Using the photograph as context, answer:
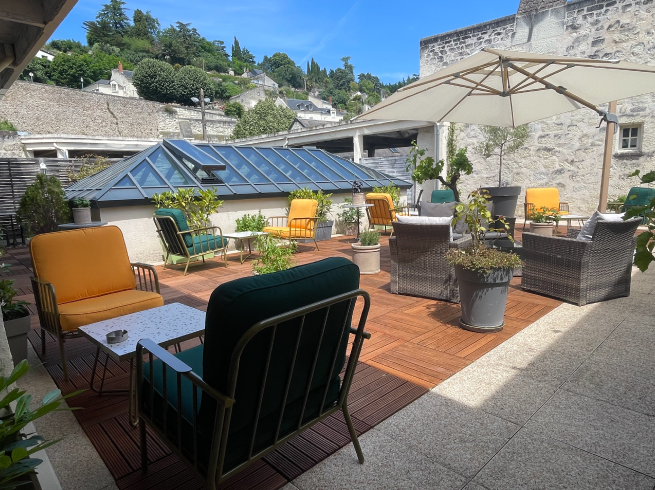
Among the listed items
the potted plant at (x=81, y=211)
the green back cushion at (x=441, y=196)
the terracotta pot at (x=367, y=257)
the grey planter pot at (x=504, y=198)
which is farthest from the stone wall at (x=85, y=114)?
the terracotta pot at (x=367, y=257)

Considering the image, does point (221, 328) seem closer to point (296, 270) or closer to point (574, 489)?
point (296, 270)

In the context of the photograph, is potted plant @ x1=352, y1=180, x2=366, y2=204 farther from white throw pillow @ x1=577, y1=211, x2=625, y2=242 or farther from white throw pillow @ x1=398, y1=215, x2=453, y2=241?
white throw pillow @ x1=577, y1=211, x2=625, y2=242

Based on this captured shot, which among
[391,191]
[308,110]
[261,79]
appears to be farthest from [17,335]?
[261,79]

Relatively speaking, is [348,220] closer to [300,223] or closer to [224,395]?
[300,223]

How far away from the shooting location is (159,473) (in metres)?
1.71

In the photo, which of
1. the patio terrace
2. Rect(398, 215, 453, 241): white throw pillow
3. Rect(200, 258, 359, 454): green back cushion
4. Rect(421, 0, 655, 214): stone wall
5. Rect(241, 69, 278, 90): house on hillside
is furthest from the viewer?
Rect(241, 69, 278, 90): house on hillside

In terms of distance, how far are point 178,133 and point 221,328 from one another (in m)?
37.7

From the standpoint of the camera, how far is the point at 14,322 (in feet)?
8.51

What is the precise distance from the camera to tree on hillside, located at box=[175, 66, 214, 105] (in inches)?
1953

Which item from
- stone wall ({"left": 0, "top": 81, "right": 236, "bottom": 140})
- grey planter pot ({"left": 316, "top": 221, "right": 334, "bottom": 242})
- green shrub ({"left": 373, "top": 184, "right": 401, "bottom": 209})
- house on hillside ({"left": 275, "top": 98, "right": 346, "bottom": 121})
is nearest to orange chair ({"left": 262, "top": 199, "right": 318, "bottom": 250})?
grey planter pot ({"left": 316, "top": 221, "right": 334, "bottom": 242})

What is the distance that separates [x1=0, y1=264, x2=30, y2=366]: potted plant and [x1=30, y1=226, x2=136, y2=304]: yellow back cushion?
0.76 feet

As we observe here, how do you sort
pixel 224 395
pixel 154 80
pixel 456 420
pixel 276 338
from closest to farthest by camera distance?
pixel 224 395 → pixel 276 338 → pixel 456 420 → pixel 154 80

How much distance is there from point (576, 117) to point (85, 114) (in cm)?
3328

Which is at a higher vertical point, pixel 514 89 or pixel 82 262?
pixel 514 89
